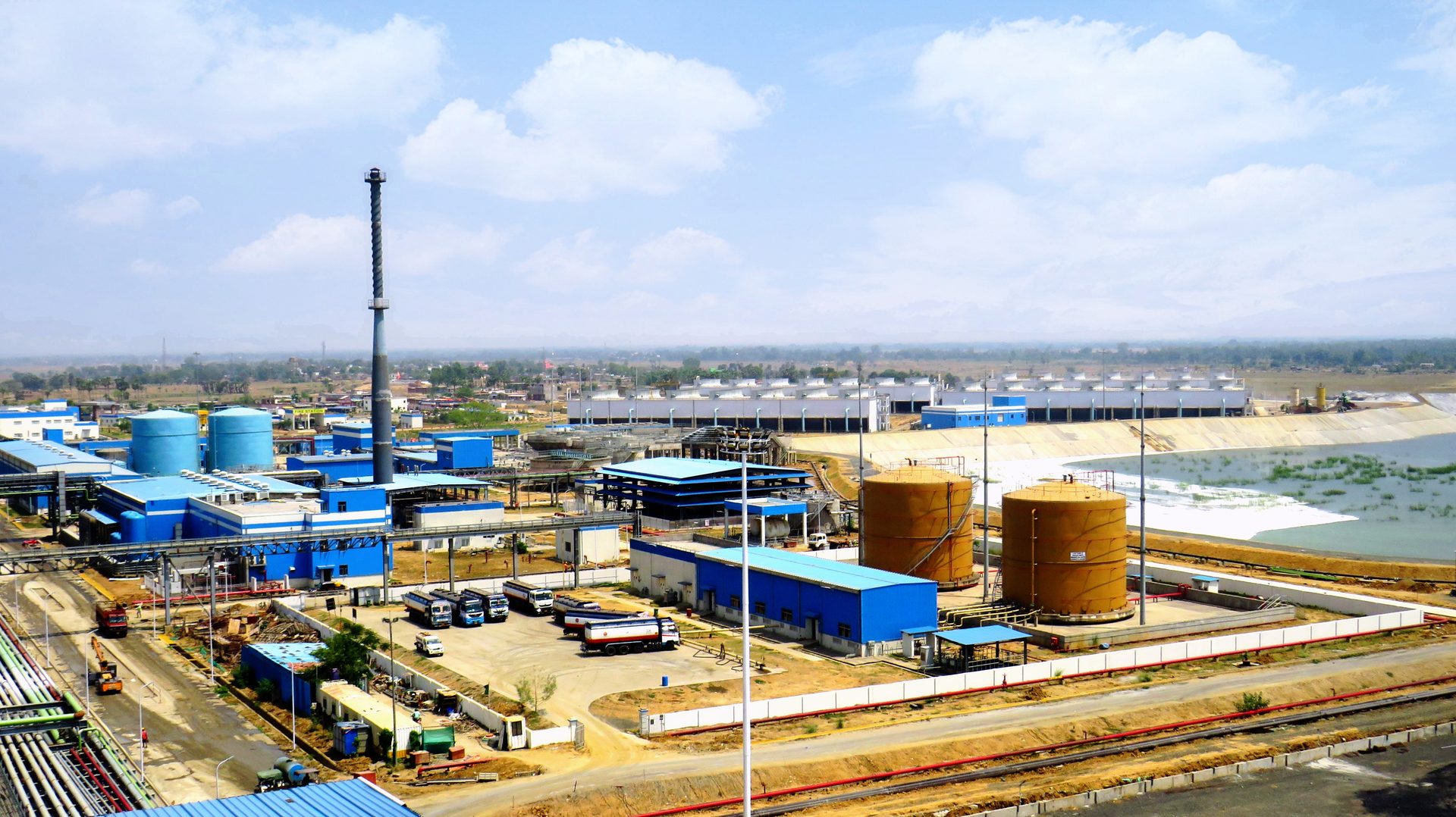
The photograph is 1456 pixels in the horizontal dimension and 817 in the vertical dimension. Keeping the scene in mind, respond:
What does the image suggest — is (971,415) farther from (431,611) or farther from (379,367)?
(431,611)

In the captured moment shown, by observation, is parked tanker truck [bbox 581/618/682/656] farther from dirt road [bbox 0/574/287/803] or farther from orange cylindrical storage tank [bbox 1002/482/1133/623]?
orange cylindrical storage tank [bbox 1002/482/1133/623]

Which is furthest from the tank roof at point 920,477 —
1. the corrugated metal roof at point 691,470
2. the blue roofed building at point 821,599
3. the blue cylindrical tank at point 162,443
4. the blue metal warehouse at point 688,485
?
the blue cylindrical tank at point 162,443

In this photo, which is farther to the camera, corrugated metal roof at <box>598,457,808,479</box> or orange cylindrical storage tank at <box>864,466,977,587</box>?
corrugated metal roof at <box>598,457,808,479</box>

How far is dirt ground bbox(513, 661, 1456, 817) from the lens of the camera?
28.2 metres

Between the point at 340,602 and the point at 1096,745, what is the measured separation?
115 ft

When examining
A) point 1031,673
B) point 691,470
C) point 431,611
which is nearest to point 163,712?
point 431,611

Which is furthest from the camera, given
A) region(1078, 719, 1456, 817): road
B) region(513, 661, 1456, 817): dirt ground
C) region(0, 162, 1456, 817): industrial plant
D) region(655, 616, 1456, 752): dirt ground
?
region(655, 616, 1456, 752): dirt ground

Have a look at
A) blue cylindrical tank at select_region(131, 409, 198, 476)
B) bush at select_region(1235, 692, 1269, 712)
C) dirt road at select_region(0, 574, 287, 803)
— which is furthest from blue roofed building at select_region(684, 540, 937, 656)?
blue cylindrical tank at select_region(131, 409, 198, 476)

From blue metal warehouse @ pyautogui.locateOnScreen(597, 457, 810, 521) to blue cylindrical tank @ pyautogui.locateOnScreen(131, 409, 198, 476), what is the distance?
39.6 m

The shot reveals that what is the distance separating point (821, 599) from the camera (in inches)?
1795

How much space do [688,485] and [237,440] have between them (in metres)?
47.9

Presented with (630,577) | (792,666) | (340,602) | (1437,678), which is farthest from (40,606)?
(1437,678)

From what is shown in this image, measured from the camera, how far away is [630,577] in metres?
58.7

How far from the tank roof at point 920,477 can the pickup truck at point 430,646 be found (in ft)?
71.2
